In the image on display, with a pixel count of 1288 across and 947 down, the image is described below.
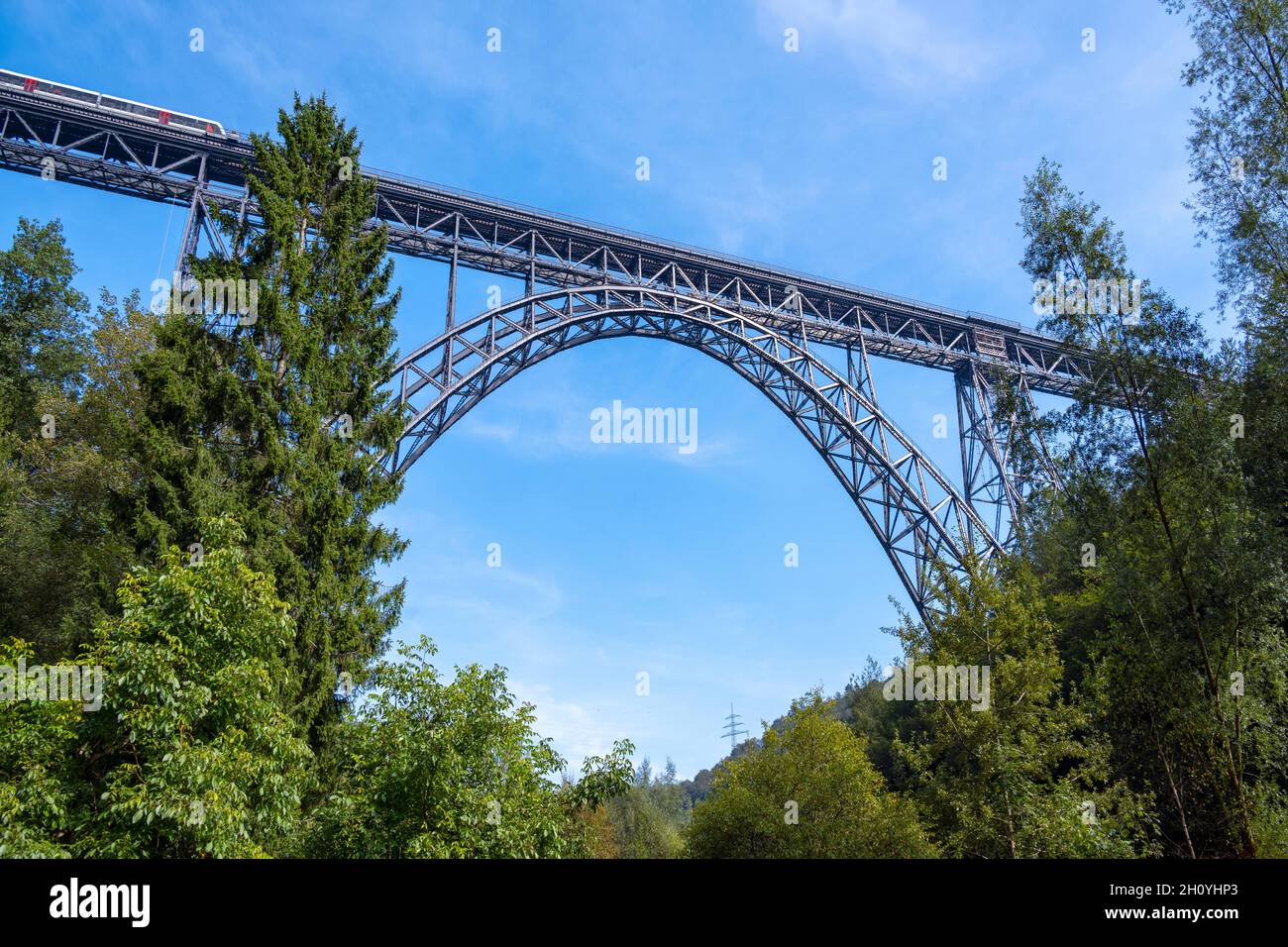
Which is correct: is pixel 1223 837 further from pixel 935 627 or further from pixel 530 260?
pixel 530 260

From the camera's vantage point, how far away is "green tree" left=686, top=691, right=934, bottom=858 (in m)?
22.0

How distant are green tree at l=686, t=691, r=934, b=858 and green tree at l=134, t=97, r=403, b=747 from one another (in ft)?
46.2

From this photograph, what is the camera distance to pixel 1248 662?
14805 millimetres

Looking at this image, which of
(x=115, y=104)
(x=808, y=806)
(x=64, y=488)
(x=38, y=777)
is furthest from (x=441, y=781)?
(x=115, y=104)

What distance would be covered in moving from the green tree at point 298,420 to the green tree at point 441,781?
2.92m

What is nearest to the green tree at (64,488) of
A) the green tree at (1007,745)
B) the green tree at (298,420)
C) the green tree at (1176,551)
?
the green tree at (298,420)

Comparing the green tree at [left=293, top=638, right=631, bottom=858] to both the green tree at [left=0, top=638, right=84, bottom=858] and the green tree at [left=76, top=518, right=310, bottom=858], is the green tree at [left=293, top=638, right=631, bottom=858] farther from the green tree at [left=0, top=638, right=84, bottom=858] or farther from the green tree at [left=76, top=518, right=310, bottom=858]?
the green tree at [left=0, top=638, right=84, bottom=858]

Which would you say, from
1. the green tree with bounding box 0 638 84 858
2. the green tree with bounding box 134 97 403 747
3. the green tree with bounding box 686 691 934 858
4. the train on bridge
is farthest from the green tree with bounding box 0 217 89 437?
the green tree with bounding box 686 691 934 858

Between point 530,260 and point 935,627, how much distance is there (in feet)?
56.4

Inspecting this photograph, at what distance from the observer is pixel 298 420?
A: 15.6 metres

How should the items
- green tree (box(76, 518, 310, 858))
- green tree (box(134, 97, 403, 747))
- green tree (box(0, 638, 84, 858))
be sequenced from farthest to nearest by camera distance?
green tree (box(134, 97, 403, 747))
green tree (box(76, 518, 310, 858))
green tree (box(0, 638, 84, 858))

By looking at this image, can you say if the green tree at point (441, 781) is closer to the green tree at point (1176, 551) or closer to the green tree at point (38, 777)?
the green tree at point (38, 777)
